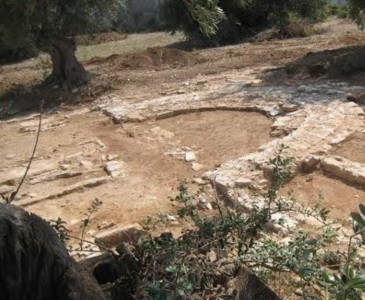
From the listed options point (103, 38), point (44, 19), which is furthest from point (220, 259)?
point (103, 38)

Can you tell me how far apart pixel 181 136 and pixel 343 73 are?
385cm

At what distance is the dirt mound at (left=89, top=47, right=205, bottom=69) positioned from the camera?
43.5 ft

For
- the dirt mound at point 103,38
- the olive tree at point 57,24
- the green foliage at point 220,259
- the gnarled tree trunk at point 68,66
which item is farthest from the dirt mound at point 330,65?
the dirt mound at point 103,38

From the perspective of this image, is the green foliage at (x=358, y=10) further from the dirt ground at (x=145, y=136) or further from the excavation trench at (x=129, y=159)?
the excavation trench at (x=129, y=159)

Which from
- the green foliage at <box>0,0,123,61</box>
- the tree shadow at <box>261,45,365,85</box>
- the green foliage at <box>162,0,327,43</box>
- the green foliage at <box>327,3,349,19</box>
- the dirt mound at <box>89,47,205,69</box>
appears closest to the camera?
the tree shadow at <box>261,45,365,85</box>

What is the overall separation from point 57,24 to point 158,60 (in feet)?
10.8

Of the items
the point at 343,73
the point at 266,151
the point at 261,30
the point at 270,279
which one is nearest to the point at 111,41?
the point at 261,30

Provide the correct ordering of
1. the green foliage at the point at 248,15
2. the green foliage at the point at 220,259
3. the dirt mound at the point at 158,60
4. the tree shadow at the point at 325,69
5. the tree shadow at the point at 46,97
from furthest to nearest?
the green foliage at the point at 248,15 < the dirt mound at the point at 158,60 < the tree shadow at the point at 46,97 < the tree shadow at the point at 325,69 < the green foliage at the point at 220,259

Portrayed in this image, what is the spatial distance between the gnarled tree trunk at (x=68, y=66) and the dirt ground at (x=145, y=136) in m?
0.37

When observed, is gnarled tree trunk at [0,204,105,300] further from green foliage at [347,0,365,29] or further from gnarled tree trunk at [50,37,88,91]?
green foliage at [347,0,365,29]

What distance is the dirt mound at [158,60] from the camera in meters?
13.2

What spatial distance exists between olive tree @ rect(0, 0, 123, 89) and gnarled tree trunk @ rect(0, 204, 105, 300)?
360 inches

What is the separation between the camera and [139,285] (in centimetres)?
256

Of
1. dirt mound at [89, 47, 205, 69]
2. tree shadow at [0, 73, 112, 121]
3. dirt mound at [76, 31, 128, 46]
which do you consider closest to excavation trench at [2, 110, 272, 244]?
tree shadow at [0, 73, 112, 121]
